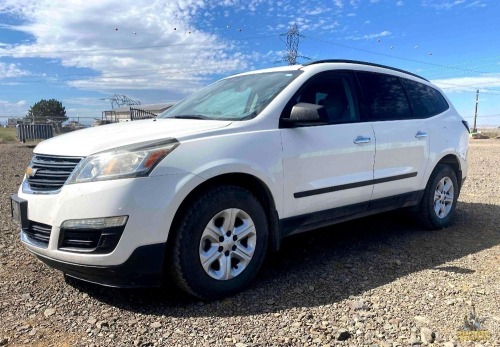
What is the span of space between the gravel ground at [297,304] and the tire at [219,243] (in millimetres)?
168

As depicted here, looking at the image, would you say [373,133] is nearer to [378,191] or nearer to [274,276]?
[378,191]

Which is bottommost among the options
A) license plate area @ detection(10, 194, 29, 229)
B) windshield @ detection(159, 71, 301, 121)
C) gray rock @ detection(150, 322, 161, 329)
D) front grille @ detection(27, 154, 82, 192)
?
gray rock @ detection(150, 322, 161, 329)

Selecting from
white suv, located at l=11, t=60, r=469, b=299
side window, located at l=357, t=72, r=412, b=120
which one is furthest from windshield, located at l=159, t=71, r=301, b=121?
side window, located at l=357, t=72, r=412, b=120

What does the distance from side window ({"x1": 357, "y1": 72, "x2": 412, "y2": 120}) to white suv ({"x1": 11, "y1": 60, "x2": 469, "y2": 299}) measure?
0.02 metres

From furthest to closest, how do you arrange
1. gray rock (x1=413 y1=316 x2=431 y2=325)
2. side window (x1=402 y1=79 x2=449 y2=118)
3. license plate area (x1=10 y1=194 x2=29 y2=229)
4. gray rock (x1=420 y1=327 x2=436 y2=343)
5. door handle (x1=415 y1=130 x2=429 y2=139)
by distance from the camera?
1. side window (x1=402 y1=79 x2=449 y2=118)
2. door handle (x1=415 y1=130 x2=429 y2=139)
3. license plate area (x1=10 y1=194 x2=29 y2=229)
4. gray rock (x1=413 y1=316 x2=431 y2=325)
5. gray rock (x1=420 y1=327 x2=436 y2=343)

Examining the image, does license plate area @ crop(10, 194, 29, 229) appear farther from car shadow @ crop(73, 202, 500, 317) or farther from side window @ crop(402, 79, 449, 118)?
side window @ crop(402, 79, 449, 118)

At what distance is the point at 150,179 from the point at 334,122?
1902 millimetres

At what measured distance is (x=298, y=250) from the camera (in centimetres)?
450

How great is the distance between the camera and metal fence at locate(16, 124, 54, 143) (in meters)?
23.0

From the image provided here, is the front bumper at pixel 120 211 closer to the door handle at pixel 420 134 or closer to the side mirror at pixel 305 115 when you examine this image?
the side mirror at pixel 305 115

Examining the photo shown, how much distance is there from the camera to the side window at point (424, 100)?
16.5ft

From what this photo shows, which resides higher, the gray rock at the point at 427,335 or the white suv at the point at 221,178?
the white suv at the point at 221,178

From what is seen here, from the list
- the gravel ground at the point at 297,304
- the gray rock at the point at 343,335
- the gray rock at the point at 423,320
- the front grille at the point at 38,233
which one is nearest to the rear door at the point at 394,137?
the gravel ground at the point at 297,304

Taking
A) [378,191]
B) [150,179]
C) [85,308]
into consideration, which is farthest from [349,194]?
[85,308]
